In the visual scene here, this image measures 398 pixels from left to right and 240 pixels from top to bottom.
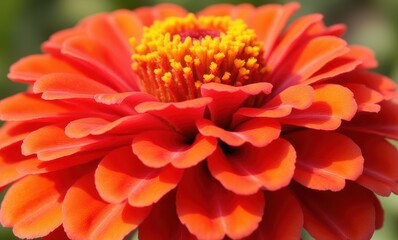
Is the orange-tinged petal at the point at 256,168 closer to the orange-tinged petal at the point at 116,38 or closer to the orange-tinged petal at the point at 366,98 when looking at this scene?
the orange-tinged petal at the point at 366,98

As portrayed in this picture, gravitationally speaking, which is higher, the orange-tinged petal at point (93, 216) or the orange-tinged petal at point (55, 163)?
the orange-tinged petal at point (55, 163)

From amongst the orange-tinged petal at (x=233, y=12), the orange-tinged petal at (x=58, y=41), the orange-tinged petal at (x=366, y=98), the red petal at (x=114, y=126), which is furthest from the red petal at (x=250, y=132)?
the orange-tinged petal at (x=233, y=12)

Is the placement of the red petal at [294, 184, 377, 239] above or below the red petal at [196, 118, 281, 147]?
below

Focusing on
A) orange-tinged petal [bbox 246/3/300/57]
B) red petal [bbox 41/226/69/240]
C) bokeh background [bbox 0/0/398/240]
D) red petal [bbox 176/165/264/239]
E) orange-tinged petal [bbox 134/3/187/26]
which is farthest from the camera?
bokeh background [bbox 0/0/398/240]

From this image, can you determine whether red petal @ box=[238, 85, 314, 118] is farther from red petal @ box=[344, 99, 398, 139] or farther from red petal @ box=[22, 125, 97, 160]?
red petal @ box=[22, 125, 97, 160]

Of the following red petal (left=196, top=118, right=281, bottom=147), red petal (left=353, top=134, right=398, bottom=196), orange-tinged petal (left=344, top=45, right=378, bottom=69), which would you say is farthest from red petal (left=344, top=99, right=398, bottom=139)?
red petal (left=196, top=118, right=281, bottom=147)

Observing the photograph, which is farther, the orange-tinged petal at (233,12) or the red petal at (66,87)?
the orange-tinged petal at (233,12)

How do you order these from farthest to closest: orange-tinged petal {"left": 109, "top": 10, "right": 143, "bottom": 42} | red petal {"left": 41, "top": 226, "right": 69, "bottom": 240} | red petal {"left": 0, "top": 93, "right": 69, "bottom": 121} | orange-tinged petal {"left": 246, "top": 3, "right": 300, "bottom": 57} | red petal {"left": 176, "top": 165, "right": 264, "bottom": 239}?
orange-tinged petal {"left": 109, "top": 10, "right": 143, "bottom": 42}
orange-tinged petal {"left": 246, "top": 3, "right": 300, "bottom": 57}
red petal {"left": 0, "top": 93, "right": 69, "bottom": 121}
red petal {"left": 41, "top": 226, "right": 69, "bottom": 240}
red petal {"left": 176, "top": 165, "right": 264, "bottom": 239}
